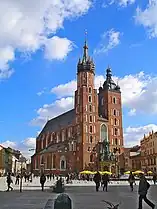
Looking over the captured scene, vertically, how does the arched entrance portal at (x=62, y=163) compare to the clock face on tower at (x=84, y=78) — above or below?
below

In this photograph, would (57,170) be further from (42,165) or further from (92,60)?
(92,60)

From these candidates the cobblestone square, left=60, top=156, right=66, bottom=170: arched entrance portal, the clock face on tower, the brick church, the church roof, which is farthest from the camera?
the church roof

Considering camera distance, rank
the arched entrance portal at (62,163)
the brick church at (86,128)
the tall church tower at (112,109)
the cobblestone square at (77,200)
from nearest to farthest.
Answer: the cobblestone square at (77,200) → the brick church at (86,128) → the arched entrance portal at (62,163) → the tall church tower at (112,109)

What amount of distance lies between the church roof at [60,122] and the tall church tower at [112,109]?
1133 centimetres

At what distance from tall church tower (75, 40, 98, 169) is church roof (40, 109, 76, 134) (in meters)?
11.9

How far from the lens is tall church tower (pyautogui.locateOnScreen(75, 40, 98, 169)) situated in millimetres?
100250

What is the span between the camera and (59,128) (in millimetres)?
125062

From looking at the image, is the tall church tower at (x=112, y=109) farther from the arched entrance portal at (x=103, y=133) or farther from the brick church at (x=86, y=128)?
the arched entrance portal at (x=103, y=133)

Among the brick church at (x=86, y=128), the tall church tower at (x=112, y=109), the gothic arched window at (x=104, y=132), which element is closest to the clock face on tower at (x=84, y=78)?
the brick church at (x=86, y=128)

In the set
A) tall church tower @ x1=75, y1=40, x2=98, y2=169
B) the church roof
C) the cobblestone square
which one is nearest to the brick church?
tall church tower @ x1=75, y1=40, x2=98, y2=169

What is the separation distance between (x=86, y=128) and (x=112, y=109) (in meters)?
14.0

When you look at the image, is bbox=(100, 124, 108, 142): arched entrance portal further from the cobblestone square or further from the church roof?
the cobblestone square

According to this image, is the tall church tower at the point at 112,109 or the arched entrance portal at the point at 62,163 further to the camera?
the tall church tower at the point at 112,109

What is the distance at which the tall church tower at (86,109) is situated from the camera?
100m
